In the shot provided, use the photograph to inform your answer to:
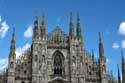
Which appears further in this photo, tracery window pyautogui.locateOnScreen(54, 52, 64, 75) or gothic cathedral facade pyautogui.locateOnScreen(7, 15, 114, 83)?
tracery window pyautogui.locateOnScreen(54, 52, 64, 75)

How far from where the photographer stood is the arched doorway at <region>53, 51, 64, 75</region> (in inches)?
1931

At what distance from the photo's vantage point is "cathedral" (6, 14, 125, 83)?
47906 millimetres

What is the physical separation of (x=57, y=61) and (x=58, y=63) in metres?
0.43

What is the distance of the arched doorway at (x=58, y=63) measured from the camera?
161 feet

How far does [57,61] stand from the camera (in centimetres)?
4981

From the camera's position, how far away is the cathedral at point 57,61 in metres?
47.9

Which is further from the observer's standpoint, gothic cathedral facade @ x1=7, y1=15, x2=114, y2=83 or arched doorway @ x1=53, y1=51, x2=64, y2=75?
arched doorway @ x1=53, y1=51, x2=64, y2=75

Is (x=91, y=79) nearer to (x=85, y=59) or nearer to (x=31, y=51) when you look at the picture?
(x=85, y=59)

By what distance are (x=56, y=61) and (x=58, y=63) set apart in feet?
1.70

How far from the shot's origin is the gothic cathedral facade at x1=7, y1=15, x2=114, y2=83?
4791 cm

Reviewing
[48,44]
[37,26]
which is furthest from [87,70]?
[37,26]

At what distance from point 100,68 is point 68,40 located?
7.47 m

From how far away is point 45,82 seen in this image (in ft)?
156

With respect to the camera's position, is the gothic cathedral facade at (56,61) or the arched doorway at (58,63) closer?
the gothic cathedral facade at (56,61)
